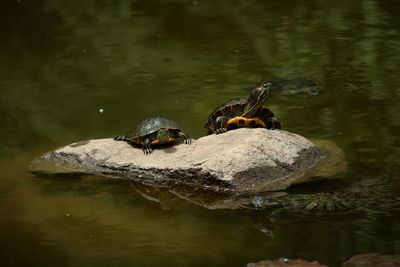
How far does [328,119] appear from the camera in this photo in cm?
652

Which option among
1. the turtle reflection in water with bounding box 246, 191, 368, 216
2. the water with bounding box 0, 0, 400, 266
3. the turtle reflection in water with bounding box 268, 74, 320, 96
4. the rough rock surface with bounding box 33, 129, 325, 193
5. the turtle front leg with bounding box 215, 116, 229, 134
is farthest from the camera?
the turtle reflection in water with bounding box 268, 74, 320, 96

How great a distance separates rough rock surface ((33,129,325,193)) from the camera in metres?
5.06

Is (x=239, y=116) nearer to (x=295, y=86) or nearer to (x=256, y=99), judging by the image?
(x=256, y=99)

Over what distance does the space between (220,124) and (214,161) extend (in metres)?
0.81

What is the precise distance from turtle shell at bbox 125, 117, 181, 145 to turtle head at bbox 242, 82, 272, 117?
561mm

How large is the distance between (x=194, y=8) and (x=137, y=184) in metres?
7.59

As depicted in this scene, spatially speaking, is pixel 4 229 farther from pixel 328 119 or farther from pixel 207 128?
pixel 328 119

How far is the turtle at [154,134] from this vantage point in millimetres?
5562

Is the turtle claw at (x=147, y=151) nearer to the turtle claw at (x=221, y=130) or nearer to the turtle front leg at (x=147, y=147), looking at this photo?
the turtle front leg at (x=147, y=147)

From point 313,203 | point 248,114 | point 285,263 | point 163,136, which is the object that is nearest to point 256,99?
point 248,114

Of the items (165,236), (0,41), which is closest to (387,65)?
→ (165,236)

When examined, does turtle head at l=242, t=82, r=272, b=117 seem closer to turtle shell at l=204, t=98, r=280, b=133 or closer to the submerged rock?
turtle shell at l=204, t=98, r=280, b=133

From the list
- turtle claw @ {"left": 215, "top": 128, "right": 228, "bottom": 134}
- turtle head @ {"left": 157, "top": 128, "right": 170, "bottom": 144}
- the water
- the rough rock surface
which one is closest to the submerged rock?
the water

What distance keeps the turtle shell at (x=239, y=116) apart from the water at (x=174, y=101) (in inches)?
19.0
